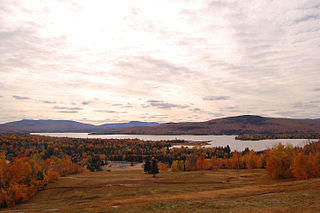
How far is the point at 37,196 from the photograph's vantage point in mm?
65375

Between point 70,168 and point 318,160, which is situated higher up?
point 318,160

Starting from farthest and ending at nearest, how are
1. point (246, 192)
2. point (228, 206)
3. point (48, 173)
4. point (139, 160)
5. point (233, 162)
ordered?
1. point (139, 160)
2. point (233, 162)
3. point (48, 173)
4. point (246, 192)
5. point (228, 206)

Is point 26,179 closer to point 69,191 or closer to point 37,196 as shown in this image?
point 37,196

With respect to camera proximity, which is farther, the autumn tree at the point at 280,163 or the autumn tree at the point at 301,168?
the autumn tree at the point at 280,163

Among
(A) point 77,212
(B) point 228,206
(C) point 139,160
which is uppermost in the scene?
(B) point 228,206

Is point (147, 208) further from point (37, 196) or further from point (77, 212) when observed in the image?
point (37, 196)

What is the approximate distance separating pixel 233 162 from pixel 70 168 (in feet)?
280

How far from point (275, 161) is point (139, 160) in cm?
13918

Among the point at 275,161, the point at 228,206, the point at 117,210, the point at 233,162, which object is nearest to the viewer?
the point at 228,206

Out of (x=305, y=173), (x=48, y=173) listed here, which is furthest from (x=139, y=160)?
(x=305, y=173)

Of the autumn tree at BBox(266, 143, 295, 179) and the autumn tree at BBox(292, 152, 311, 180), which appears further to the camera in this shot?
the autumn tree at BBox(266, 143, 295, 179)

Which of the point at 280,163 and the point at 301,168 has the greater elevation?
the point at 280,163

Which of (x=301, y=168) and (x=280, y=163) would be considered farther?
(x=280, y=163)

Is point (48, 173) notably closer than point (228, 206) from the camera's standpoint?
No
